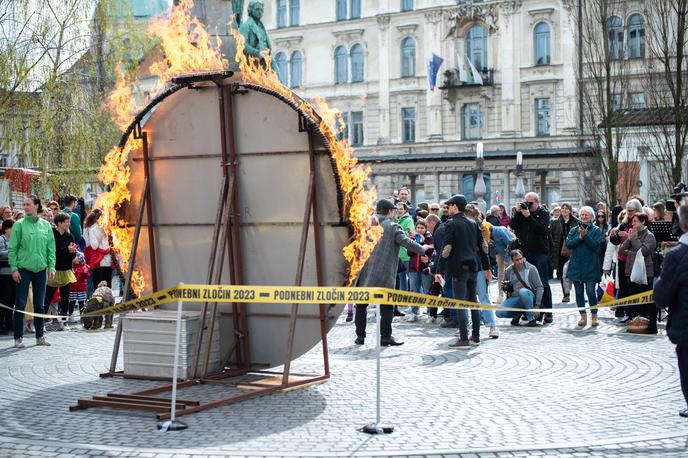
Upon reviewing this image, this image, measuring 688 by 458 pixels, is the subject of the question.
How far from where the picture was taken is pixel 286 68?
2817 inches

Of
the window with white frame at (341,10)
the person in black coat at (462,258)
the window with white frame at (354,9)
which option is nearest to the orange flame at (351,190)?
the person in black coat at (462,258)

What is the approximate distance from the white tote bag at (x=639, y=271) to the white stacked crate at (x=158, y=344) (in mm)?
7213

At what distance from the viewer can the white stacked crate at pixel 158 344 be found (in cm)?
1098

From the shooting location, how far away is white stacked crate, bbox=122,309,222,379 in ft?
36.0

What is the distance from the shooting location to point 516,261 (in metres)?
16.8

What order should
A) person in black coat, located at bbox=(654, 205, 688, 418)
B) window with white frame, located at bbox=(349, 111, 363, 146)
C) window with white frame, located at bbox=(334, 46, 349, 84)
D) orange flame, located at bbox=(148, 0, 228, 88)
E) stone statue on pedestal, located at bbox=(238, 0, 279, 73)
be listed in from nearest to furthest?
person in black coat, located at bbox=(654, 205, 688, 418) < orange flame, located at bbox=(148, 0, 228, 88) < stone statue on pedestal, located at bbox=(238, 0, 279, 73) < window with white frame, located at bbox=(349, 111, 363, 146) < window with white frame, located at bbox=(334, 46, 349, 84)

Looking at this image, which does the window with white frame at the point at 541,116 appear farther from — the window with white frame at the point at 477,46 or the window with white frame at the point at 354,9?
the window with white frame at the point at 354,9

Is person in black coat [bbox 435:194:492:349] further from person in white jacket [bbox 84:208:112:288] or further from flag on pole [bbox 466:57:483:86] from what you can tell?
flag on pole [bbox 466:57:483:86]

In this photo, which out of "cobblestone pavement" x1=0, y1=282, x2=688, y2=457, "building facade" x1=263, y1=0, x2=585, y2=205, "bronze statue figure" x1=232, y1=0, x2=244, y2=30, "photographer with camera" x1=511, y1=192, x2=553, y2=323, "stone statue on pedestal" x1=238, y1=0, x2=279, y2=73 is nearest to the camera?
"cobblestone pavement" x1=0, y1=282, x2=688, y2=457

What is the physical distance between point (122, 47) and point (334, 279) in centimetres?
2595

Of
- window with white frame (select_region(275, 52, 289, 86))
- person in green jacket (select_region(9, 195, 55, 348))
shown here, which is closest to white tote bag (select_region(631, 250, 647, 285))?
person in green jacket (select_region(9, 195, 55, 348))

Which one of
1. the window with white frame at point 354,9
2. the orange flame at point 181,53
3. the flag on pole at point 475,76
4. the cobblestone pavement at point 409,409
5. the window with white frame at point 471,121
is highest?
the window with white frame at point 354,9

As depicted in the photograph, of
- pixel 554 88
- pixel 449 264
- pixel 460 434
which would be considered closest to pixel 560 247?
pixel 449 264

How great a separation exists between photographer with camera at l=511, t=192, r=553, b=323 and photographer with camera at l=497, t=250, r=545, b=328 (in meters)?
0.74
